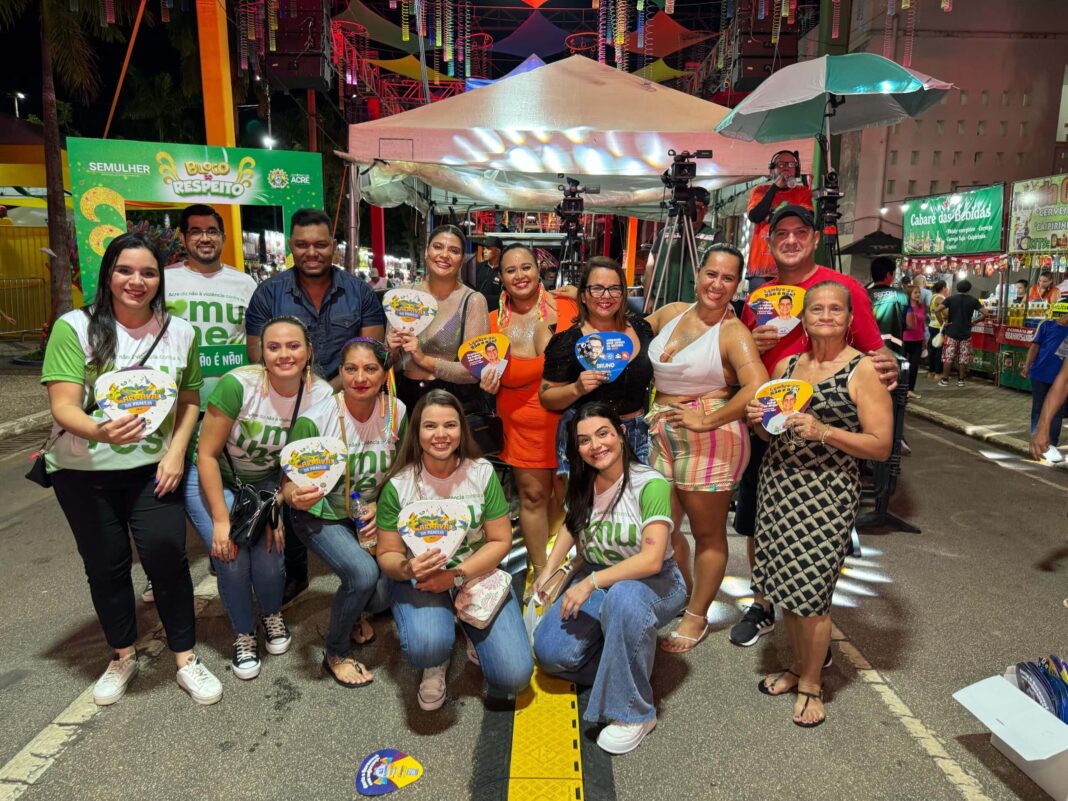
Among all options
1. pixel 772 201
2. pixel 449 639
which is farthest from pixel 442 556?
pixel 772 201

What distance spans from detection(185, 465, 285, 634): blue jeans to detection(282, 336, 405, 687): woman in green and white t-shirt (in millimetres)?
179

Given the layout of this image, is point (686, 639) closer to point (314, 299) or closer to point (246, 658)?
point (246, 658)

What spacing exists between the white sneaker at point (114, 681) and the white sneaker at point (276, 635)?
519mm

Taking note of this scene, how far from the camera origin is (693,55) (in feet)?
69.1

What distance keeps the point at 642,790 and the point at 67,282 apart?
38.2ft

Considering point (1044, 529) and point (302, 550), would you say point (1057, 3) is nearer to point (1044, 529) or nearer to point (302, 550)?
point (1044, 529)

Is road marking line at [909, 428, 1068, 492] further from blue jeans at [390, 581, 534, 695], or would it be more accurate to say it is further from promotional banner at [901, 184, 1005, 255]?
promotional banner at [901, 184, 1005, 255]

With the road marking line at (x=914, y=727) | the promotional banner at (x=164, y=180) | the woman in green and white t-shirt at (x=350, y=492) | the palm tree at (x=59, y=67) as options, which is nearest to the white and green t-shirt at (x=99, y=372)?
the woman in green and white t-shirt at (x=350, y=492)

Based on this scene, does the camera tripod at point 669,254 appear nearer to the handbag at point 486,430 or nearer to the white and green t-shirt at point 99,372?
the handbag at point 486,430

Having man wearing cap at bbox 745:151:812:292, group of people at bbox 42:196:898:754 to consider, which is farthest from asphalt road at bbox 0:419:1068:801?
man wearing cap at bbox 745:151:812:292

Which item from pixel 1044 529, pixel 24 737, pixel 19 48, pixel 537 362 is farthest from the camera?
pixel 19 48

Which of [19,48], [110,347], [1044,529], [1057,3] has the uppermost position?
[1057,3]

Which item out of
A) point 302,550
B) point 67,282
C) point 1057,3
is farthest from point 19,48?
point 1057,3

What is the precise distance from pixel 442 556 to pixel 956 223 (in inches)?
583
